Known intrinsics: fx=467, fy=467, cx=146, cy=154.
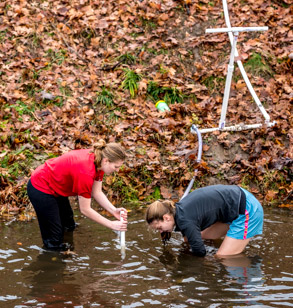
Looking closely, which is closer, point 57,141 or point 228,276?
point 228,276

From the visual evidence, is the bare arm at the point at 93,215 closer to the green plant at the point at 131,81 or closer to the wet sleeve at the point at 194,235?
the wet sleeve at the point at 194,235

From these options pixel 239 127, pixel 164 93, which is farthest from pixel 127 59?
pixel 239 127

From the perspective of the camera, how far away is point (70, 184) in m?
5.43

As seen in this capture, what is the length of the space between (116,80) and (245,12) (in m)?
3.52

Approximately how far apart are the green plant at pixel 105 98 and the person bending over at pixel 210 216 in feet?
13.3

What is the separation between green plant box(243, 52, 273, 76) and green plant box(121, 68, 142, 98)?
228cm

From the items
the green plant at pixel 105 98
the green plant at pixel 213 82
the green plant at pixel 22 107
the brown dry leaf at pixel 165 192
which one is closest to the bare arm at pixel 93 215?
the brown dry leaf at pixel 165 192

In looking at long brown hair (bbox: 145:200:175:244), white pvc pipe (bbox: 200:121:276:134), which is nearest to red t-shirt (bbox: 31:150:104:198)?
long brown hair (bbox: 145:200:175:244)

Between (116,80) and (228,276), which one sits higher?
(116,80)

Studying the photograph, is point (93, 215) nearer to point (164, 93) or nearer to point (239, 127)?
point (239, 127)

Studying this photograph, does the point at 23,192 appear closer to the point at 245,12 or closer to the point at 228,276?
the point at 228,276

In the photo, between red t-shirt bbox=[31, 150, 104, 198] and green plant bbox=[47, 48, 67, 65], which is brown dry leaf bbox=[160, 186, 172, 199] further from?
green plant bbox=[47, 48, 67, 65]

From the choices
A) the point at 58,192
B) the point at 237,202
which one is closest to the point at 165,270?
the point at 237,202

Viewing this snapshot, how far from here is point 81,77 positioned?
9.63 m
